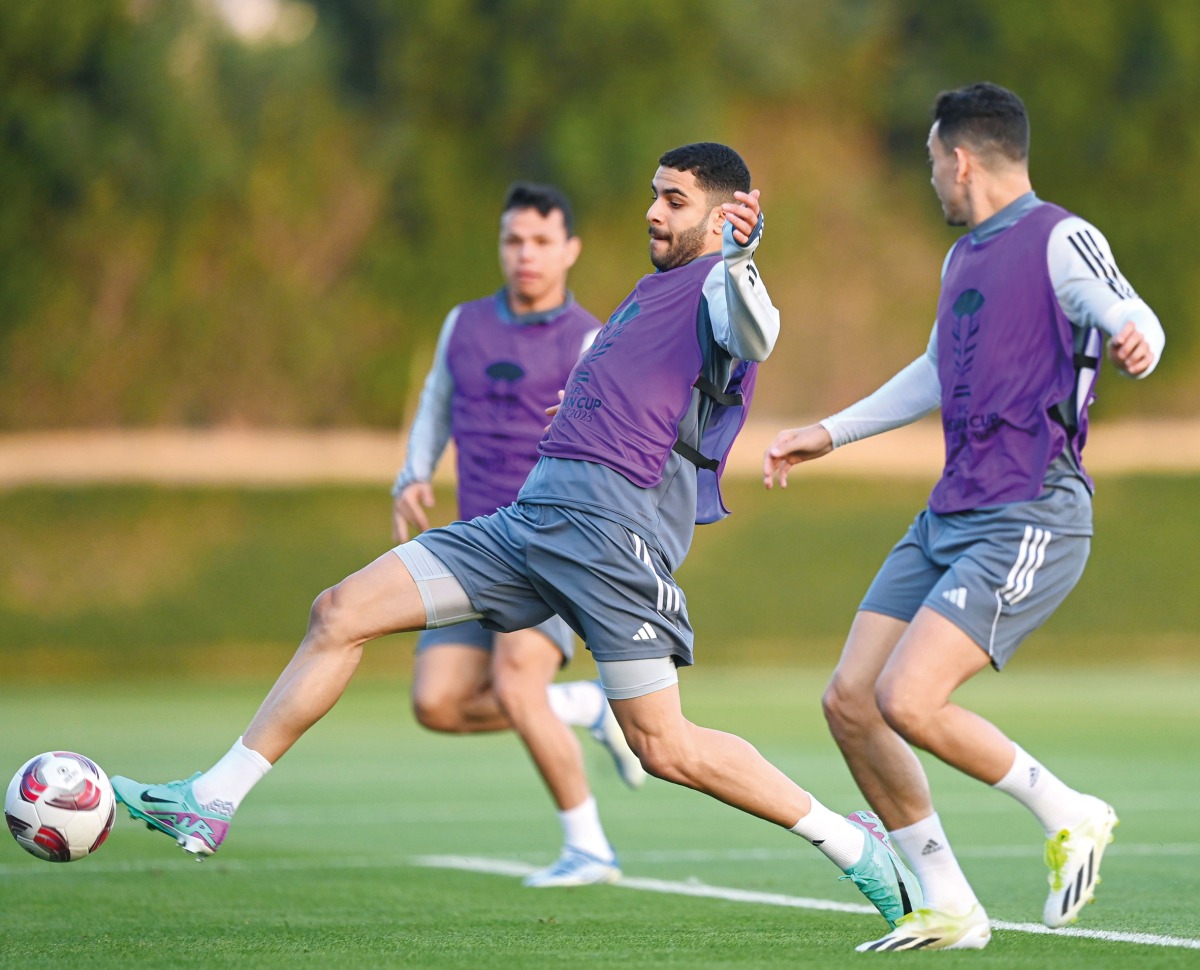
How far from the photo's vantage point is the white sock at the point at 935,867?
5172 mm

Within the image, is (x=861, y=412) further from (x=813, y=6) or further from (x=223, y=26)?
(x=813, y=6)

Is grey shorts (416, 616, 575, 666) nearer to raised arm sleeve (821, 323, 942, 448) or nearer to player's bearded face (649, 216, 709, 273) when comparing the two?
raised arm sleeve (821, 323, 942, 448)

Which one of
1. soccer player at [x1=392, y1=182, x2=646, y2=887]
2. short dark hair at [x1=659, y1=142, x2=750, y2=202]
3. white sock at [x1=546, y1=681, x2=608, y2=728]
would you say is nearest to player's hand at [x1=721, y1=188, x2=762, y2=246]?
short dark hair at [x1=659, y1=142, x2=750, y2=202]

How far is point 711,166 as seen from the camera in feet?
17.1

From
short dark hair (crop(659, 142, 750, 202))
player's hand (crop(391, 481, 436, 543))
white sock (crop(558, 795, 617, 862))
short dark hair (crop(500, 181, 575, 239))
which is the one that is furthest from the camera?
short dark hair (crop(500, 181, 575, 239))

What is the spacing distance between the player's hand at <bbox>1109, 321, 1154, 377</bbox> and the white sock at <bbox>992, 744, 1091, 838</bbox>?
1.12 meters

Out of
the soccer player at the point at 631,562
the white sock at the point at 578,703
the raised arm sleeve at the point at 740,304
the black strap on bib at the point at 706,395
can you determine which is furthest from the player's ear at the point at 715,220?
the white sock at the point at 578,703

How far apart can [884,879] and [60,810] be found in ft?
7.17

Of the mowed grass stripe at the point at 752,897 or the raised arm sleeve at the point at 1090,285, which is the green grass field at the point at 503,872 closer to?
the mowed grass stripe at the point at 752,897

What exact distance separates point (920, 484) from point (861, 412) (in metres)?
18.5

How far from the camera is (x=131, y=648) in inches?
861

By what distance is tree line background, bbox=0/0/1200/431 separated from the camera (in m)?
24.3

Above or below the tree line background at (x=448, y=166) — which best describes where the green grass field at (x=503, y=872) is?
below

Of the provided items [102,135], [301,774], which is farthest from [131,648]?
[301,774]
